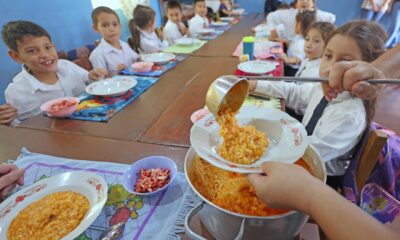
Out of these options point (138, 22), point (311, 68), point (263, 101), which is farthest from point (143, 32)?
point (263, 101)

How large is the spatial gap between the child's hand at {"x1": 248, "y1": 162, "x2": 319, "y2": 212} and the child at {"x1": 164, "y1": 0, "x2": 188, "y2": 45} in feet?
9.17

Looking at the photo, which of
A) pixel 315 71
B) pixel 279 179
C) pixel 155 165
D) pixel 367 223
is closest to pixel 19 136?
pixel 155 165

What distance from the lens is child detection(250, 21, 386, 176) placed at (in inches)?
31.1

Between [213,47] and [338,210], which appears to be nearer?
[338,210]

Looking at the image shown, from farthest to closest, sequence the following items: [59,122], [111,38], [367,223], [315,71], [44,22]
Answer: [44,22], [111,38], [315,71], [59,122], [367,223]

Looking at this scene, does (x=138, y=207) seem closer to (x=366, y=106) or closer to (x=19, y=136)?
(x=19, y=136)

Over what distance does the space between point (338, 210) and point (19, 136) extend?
1105 millimetres

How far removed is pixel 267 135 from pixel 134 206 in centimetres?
41

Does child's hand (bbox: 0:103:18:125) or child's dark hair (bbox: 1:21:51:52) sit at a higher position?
child's dark hair (bbox: 1:21:51:52)

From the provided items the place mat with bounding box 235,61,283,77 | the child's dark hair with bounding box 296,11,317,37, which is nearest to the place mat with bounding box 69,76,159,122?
the place mat with bounding box 235,61,283,77

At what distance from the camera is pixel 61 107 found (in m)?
1.06

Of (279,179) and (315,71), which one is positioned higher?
(279,179)

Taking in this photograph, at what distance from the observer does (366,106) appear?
824 mm

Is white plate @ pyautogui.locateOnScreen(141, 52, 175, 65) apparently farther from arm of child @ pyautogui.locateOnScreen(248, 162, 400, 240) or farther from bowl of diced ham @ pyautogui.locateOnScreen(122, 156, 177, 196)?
arm of child @ pyautogui.locateOnScreen(248, 162, 400, 240)
